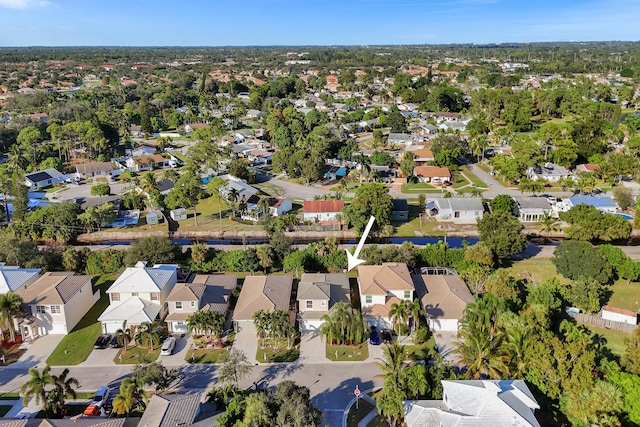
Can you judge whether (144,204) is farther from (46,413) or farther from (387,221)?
(46,413)

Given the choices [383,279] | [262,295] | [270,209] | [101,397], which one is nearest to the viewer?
[101,397]

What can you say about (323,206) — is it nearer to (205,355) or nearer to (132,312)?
(132,312)

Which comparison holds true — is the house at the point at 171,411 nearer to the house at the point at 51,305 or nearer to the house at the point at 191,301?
the house at the point at 191,301

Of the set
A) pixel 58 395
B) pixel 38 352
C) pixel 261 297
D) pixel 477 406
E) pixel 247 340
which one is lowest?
pixel 38 352

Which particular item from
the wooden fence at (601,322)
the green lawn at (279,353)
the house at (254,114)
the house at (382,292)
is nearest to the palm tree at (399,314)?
the house at (382,292)

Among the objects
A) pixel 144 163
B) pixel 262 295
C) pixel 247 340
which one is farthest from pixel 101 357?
pixel 144 163

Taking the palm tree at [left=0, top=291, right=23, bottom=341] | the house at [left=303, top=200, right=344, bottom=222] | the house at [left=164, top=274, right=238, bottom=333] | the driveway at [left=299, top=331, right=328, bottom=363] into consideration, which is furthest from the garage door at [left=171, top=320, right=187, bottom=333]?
the house at [left=303, top=200, right=344, bottom=222]

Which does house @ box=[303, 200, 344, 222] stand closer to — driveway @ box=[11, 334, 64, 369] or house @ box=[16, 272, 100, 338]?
house @ box=[16, 272, 100, 338]
